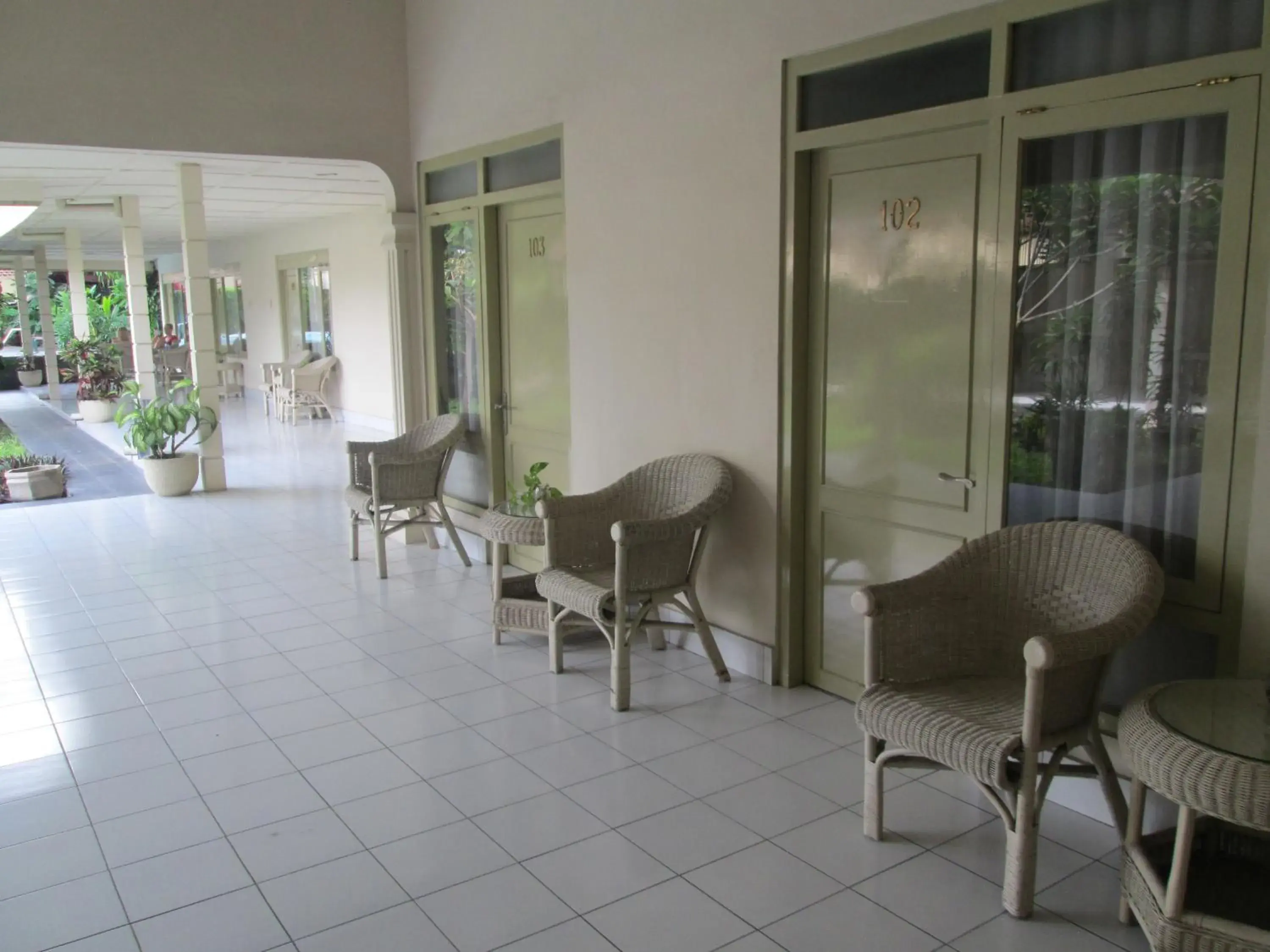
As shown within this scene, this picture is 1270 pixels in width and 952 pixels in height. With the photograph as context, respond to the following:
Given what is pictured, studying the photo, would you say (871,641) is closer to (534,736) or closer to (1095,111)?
(534,736)

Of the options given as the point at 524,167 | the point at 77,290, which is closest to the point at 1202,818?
the point at 524,167

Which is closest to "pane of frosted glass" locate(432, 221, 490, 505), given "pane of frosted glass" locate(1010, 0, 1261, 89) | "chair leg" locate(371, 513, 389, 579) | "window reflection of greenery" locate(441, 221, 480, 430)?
"window reflection of greenery" locate(441, 221, 480, 430)

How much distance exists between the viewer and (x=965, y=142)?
3152 millimetres

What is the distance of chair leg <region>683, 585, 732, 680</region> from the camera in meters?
3.98

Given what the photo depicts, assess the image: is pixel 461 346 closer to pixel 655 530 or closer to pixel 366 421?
pixel 655 530

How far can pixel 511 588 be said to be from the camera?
470 centimetres

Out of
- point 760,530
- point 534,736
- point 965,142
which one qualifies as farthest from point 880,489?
point 534,736

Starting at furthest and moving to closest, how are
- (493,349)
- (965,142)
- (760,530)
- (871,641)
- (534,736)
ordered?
(493,349) < (760,530) < (534,736) < (965,142) < (871,641)

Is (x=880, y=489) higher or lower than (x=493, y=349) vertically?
lower

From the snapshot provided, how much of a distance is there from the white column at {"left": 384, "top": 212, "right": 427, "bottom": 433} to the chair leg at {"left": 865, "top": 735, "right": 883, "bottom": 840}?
4.36m

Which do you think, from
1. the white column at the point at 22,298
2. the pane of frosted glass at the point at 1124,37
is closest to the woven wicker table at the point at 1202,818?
the pane of frosted glass at the point at 1124,37

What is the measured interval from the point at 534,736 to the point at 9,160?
18.6ft

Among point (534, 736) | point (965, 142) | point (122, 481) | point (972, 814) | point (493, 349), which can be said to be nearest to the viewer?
point (972, 814)

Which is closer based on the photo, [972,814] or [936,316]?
[972,814]
